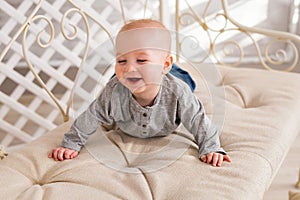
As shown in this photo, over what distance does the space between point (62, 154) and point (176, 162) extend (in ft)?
1.00

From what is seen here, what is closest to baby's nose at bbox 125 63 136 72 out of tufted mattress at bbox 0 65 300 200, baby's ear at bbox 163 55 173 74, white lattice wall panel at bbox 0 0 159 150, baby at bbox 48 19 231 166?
baby at bbox 48 19 231 166

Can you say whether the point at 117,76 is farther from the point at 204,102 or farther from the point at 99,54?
the point at 204,102

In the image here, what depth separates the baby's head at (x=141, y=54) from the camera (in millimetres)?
1183

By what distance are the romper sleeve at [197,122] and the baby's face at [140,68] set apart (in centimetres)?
10

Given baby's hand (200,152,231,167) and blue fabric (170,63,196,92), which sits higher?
blue fabric (170,63,196,92)

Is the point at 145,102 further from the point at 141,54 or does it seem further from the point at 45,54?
the point at 45,54

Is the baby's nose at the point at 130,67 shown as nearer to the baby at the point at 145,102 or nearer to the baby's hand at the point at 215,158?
the baby at the point at 145,102

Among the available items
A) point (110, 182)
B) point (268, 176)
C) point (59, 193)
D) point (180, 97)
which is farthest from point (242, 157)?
point (59, 193)

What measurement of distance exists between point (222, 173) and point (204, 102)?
370mm

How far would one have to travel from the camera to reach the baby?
1190mm

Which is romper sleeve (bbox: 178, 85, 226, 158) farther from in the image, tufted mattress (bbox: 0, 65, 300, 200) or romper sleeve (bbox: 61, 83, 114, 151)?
romper sleeve (bbox: 61, 83, 114, 151)

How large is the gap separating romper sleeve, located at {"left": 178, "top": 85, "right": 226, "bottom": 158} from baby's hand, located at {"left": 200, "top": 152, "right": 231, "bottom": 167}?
3 centimetres

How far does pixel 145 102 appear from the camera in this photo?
1.28 m

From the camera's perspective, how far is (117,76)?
1227mm
